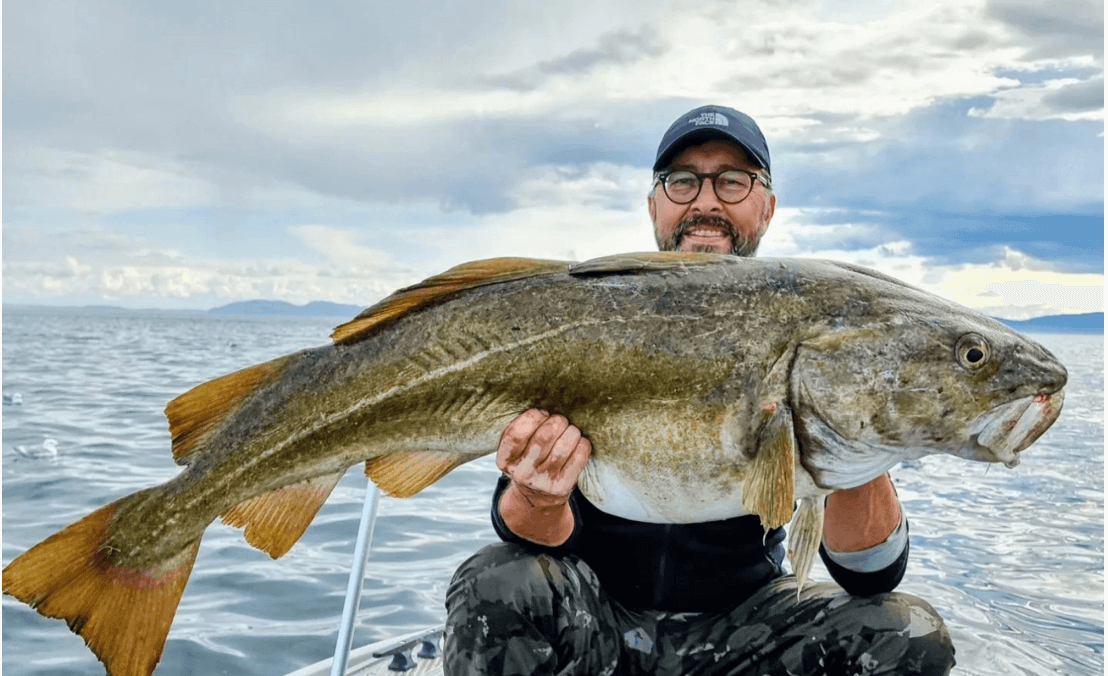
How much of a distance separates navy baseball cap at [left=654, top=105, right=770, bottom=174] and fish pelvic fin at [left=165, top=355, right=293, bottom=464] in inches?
91.2

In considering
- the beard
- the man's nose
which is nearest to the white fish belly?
the beard

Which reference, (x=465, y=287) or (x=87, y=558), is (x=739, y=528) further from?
(x=87, y=558)

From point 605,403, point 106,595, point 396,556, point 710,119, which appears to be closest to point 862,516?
point 605,403

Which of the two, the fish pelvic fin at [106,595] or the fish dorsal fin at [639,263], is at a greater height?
the fish dorsal fin at [639,263]

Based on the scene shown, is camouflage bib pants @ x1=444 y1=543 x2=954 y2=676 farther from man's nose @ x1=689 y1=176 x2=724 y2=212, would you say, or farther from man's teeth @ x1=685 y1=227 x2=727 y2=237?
man's nose @ x1=689 y1=176 x2=724 y2=212

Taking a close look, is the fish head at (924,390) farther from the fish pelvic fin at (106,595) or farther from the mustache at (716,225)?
the fish pelvic fin at (106,595)

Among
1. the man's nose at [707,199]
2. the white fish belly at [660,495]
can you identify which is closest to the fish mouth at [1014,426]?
the white fish belly at [660,495]

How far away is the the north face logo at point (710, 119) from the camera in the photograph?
4.11 meters

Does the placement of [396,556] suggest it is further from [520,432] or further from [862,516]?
[520,432]

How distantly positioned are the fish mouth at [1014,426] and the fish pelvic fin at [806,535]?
508 millimetres

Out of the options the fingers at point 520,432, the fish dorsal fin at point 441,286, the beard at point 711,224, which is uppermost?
the beard at point 711,224

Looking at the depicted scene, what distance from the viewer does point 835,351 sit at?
2461 mm

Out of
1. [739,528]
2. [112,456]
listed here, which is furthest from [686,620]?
[112,456]

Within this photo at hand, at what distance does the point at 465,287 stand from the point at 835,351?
114cm
